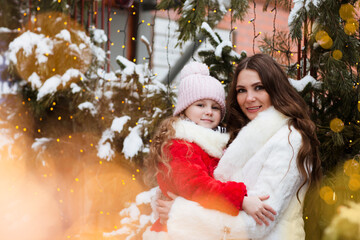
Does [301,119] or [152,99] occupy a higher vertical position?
[301,119]

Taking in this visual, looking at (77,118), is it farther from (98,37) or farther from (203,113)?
(203,113)

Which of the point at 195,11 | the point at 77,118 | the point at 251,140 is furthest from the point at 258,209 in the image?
the point at 77,118

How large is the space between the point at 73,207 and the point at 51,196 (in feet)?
0.86

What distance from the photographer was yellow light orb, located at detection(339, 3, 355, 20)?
2.18m

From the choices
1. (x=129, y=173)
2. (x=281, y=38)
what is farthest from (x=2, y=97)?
(x=281, y=38)

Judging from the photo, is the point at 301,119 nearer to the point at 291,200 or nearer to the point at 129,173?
the point at 291,200

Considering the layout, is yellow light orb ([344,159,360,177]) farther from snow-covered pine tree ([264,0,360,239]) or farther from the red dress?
the red dress

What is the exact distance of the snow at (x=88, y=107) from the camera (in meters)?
3.55

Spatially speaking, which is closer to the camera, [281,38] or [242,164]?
[242,164]

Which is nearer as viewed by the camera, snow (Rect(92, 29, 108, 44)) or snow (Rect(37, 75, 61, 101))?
snow (Rect(37, 75, 61, 101))

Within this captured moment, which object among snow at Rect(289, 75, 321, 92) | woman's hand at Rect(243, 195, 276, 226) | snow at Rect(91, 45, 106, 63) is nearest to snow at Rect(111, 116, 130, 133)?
snow at Rect(91, 45, 106, 63)

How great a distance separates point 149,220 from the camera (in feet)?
10.8

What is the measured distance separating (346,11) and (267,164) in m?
0.97

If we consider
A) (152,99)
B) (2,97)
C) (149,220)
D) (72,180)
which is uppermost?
(152,99)
